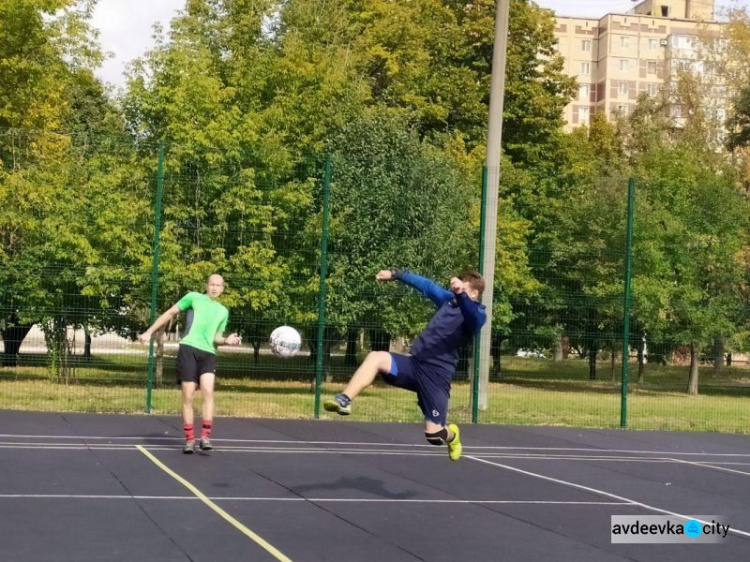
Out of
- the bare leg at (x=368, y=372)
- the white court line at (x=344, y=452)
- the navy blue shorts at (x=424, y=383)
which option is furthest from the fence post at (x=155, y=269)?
the bare leg at (x=368, y=372)

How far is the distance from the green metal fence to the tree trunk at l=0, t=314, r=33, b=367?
0.06 meters

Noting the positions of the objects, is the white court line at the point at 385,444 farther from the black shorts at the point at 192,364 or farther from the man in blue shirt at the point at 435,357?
the man in blue shirt at the point at 435,357

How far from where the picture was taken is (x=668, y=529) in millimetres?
8914

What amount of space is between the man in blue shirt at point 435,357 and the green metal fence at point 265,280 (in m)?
8.49

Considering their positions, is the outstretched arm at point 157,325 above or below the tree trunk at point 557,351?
above

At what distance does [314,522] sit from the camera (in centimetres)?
852

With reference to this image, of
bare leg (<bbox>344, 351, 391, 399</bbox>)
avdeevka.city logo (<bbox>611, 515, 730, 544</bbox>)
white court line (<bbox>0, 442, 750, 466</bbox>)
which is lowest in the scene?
white court line (<bbox>0, 442, 750, 466</bbox>)

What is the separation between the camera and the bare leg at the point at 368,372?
9.20 metres

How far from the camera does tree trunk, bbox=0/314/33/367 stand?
19359 millimetres

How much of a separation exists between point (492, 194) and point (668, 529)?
11375mm

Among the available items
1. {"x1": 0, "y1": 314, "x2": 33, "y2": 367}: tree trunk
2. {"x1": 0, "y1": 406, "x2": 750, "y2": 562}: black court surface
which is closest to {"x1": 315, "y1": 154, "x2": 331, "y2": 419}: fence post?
{"x1": 0, "y1": 406, "x2": 750, "y2": 562}: black court surface

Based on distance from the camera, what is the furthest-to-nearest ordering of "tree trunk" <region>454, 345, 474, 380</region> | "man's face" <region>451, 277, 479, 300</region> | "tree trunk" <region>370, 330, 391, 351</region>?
"tree trunk" <region>370, 330, 391, 351</region>, "tree trunk" <region>454, 345, 474, 380</region>, "man's face" <region>451, 277, 479, 300</region>

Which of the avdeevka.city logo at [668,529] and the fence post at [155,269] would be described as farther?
the fence post at [155,269]

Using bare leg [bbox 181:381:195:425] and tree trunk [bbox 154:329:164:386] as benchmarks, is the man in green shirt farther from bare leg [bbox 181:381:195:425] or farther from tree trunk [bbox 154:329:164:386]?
tree trunk [bbox 154:329:164:386]
